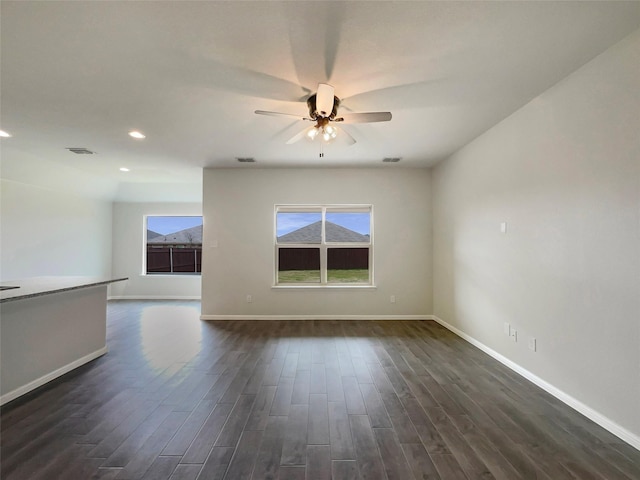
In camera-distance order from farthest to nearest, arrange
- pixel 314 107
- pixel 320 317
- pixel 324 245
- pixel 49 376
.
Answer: pixel 324 245, pixel 320 317, pixel 49 376, pixel 314 107

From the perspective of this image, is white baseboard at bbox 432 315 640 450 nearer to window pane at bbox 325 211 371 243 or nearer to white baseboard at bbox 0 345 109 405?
window pane at bbox 325 211 371 243

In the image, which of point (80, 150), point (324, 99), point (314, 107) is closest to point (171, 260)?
point (80, 150)

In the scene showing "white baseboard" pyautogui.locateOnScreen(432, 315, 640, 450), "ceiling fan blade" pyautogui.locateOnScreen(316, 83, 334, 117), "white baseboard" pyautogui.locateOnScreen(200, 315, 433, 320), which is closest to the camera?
"white baseboard" pyautogui.locateOnScreen(432, 315, 640, 450)

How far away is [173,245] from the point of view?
709 centimetres

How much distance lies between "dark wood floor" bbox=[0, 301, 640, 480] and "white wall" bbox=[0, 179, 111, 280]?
3.34 metres

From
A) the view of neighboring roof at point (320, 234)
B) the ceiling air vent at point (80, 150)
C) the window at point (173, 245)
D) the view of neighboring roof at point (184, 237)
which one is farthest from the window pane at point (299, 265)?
the ceiling air vent at point (80, 150)

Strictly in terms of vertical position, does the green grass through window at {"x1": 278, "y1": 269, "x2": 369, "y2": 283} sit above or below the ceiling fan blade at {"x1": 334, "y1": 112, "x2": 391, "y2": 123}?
below

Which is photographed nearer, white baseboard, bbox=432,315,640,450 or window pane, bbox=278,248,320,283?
white baseboard, bbox=432,315,640,450

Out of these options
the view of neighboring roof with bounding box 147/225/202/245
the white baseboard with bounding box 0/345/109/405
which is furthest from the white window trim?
the view of neighboring roof with bounding box 147/225/202/245

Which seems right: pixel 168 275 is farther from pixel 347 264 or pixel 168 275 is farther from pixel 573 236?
pixel 573 236

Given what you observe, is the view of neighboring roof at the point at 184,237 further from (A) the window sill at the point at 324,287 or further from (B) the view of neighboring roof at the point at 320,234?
(A) the window sill at the point at 324,287

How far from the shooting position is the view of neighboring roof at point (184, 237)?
7.07 m

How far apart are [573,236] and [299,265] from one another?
383 centimetres

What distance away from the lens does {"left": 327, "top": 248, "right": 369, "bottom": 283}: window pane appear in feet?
17.0
